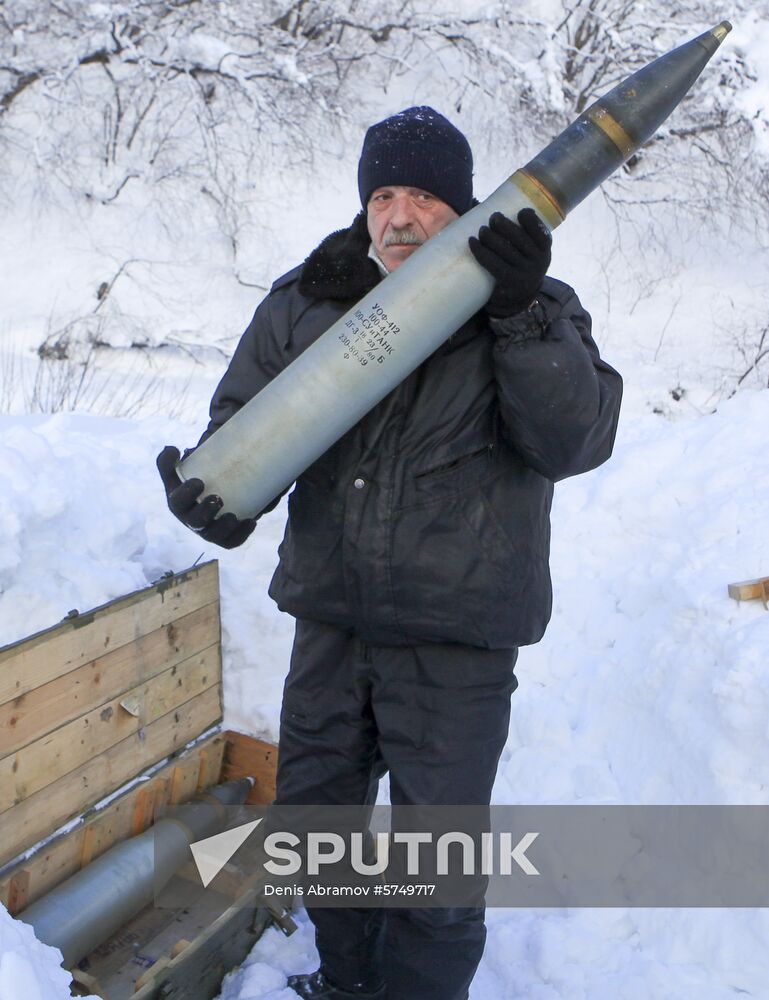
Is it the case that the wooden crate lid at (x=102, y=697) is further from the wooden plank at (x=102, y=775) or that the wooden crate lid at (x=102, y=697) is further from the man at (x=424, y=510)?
the man at (x=424, y=510)

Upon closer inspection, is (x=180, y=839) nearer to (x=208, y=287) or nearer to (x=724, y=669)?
(x=724, y=669)

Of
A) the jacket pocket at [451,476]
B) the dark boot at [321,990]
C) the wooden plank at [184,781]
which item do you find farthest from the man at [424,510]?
the wooden plank at [184,781]

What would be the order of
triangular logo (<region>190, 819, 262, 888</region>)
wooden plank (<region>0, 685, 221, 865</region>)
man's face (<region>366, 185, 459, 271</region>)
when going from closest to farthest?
man's face (<region>366, 185, 459, 271</region>) < wooden plank (<region>0, 685, 221, 865</region>) < triangular logo (<region>190, 819, 262, 888</region>)

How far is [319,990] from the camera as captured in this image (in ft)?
8.78

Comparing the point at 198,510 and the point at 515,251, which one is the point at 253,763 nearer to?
Answer: the point at 198,510

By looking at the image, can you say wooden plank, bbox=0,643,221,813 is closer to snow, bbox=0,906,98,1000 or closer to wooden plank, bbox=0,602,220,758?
wooden plank, bbox=0,602,220,758

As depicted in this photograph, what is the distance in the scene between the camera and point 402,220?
2.24 metres

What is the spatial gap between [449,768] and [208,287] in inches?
344

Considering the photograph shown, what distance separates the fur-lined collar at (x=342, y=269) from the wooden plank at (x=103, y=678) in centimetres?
155

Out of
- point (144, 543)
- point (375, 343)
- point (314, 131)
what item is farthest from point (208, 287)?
point (375, 343)

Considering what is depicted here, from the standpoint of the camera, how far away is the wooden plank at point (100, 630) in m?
2.78

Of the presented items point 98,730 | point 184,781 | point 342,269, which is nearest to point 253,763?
point 184,781

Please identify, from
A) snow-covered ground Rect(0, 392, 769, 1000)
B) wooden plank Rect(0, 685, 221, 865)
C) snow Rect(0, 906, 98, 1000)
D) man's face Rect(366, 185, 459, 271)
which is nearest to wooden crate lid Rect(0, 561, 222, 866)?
wooden plank Rect(0, 685, 221, 865)

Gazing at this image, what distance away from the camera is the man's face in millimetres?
2250
